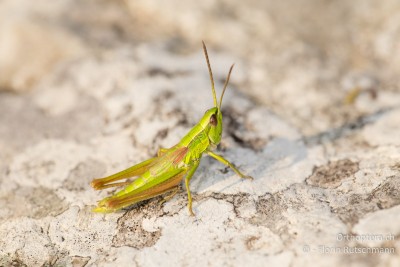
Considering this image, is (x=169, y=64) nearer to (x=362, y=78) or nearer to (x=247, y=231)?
(x=362, y=78)

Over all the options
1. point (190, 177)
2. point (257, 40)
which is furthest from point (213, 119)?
point (257, 40)

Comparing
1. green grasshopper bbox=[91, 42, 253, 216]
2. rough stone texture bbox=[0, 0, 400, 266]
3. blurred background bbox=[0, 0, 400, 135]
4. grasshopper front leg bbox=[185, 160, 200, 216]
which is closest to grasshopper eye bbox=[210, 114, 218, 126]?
green grasshopper bbox=[91, 42, 253, 216]

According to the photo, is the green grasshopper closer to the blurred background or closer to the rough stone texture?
the rough stone texture

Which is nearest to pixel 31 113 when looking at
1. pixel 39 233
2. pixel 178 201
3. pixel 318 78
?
pixel 39 233

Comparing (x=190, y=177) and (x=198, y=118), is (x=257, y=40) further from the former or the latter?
(x=190, y=177)

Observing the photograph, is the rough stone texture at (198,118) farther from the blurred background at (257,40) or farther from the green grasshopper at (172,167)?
the green grasshopper at (172,167)

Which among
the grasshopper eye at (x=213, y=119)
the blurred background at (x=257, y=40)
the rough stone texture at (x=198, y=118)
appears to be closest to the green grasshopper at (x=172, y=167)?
the grasshopper eye at (x=213, y=119)
